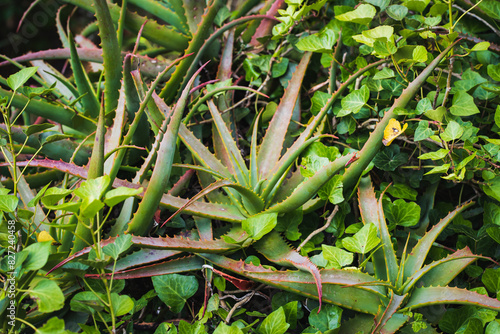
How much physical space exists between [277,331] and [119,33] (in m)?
0.82

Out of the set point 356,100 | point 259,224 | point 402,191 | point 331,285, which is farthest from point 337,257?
point 356,100

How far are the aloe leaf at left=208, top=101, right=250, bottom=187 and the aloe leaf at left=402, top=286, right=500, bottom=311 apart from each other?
0.38m

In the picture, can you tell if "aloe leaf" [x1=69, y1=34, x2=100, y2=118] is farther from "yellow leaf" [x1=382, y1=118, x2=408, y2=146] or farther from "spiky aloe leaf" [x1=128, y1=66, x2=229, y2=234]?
"yellow leaf" [x1=382, y1=118, x2=408, y2=146]

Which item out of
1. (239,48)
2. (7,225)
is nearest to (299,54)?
(239,48)

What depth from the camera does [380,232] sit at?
2.42ft

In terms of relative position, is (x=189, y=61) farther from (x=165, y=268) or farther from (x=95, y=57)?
(x=165, y=268)

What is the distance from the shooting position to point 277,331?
0.65m

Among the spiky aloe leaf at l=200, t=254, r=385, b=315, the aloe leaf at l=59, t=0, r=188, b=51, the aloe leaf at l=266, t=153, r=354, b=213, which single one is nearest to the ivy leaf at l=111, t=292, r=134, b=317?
the spiky aloe leaf at l=200, t=254, r=385, b=315

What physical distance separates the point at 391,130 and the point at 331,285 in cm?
32

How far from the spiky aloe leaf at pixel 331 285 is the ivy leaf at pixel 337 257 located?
0.05ft

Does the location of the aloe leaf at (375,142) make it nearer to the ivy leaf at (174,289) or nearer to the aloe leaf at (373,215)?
the aloe leaf at (373,215)

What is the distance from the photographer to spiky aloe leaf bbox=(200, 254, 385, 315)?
0.68 m

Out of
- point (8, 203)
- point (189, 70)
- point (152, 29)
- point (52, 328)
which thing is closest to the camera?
point (52, 328)

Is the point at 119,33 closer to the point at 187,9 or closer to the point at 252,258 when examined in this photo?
the point at 187,9
